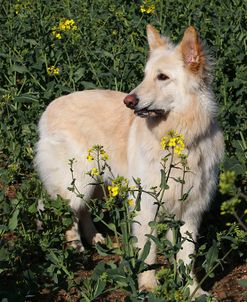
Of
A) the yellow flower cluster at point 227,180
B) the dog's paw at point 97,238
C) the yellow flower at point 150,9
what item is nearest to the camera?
the yellow flower cluster at point 227,180

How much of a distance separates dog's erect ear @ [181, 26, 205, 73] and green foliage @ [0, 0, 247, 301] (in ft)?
2.52

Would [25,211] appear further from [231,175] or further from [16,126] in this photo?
[231,175]

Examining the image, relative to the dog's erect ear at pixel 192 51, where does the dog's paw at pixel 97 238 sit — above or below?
below

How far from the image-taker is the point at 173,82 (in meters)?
4.94

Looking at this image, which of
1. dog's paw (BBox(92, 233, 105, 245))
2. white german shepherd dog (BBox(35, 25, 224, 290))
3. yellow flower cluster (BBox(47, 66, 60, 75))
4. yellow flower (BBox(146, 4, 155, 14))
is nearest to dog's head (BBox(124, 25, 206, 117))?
white german shepherd dog (BBox(35, 25, 224, 290))

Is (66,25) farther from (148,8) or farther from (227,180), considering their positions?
(227,180)

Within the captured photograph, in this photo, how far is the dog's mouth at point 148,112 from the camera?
15.9ft

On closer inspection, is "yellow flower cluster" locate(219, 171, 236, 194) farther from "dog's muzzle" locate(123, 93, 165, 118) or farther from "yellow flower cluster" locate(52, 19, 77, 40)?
"yellow flower cluster" locate(52, 19, 77, 40)

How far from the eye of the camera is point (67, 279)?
486cm

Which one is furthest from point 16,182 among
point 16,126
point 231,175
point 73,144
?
point 231,175

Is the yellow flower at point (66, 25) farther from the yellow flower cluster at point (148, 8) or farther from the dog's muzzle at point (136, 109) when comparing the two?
the dog's muzzle at point (136, 109)

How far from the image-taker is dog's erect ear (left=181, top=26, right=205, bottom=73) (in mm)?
4789

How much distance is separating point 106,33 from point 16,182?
7.86 ft

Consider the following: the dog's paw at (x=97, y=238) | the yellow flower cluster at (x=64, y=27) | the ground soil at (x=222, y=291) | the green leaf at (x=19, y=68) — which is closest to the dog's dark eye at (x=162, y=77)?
the ground soil at (x=222, y=291)
